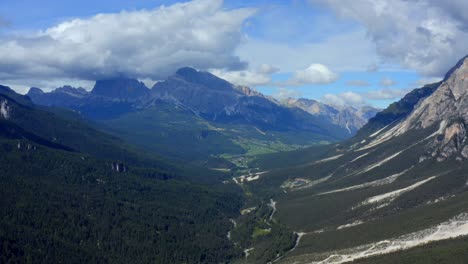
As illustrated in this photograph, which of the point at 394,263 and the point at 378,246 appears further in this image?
the point at 378,246

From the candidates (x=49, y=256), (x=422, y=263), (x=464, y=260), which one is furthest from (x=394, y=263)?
(x=49, y=256)

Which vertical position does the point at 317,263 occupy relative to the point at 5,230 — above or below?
below

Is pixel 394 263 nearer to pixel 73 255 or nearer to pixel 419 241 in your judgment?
pixel 419 241

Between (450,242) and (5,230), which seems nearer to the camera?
(450,242)

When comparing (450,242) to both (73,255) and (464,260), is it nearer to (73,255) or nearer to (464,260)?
(464,260)

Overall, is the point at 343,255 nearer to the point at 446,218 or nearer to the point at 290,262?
the point at 290,262

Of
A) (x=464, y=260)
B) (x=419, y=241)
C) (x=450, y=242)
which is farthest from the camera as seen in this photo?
(x=419, y=241)

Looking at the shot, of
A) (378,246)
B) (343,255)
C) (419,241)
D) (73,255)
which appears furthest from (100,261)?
(419,241)

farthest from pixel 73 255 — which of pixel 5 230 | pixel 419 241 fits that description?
pixel 419 241

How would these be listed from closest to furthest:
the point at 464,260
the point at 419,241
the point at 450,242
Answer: the point at 464,260
the point at 450,242
the point at 419,241
